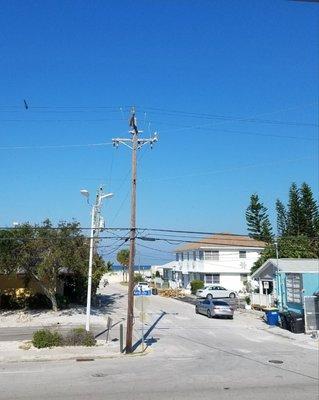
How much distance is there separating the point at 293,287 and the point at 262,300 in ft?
30.1

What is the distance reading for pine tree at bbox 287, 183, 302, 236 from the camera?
212ft

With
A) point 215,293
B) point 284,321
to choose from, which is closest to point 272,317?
point 284,321

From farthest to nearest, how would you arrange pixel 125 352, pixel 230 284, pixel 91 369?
pixel 230 284 < pixel 125 352 < pixel 91 369

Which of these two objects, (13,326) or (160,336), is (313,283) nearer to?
(160,336)

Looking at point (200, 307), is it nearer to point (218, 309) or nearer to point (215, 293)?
point (218, 309)

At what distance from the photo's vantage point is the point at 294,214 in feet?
213

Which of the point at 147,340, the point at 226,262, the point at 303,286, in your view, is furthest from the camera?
the point at 226,262

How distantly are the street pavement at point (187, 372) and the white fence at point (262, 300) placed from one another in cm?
1242

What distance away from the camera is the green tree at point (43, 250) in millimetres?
32906

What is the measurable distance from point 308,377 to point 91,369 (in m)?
7.37

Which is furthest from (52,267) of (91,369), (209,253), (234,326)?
(209,253)

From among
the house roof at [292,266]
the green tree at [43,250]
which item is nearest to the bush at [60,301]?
the green tree at [43,250]

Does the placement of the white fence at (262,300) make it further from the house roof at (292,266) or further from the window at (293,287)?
the window at (293,287)

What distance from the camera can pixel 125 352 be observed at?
21.8 m
